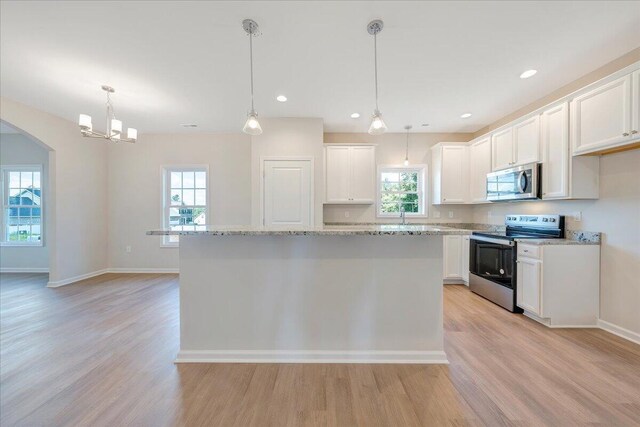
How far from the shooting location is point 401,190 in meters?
4.95

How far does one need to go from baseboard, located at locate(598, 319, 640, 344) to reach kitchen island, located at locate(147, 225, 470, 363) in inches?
79.4

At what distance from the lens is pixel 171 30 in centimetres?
219

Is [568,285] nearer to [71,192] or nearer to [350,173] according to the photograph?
[350,173]

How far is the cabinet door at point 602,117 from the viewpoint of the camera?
7.54 ft

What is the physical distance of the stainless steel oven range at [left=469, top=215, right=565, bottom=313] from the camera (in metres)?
3.18

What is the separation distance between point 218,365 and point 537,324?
3.36 m

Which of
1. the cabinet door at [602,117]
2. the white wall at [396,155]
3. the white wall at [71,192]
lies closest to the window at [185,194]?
the white wall at [71,192]

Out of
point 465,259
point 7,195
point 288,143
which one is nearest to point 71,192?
point 7,195

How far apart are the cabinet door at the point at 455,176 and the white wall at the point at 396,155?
1.11 ft

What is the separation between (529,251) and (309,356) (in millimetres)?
2783

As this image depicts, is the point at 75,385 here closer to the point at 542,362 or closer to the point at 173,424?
the point at 173,424

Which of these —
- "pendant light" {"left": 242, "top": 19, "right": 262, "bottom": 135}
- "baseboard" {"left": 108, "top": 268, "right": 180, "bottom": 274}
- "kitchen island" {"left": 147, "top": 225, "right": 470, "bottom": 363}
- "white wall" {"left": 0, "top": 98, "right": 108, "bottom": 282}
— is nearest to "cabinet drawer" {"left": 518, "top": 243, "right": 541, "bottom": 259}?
"kitchen island" {"left": 147, "top": 225, "right": 470, "bottom": 363}

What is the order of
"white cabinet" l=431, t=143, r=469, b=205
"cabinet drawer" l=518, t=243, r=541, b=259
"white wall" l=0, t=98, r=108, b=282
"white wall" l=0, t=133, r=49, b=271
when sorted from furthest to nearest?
"white wall" l=0, t=133, r=49, b=271 < "white cabinet" l=431, t=143, r=469, b=205 < "white wall" l=0, t=98, r=108, b=282 < "cabinet drawer" l=518, t=243, r=541, b=259

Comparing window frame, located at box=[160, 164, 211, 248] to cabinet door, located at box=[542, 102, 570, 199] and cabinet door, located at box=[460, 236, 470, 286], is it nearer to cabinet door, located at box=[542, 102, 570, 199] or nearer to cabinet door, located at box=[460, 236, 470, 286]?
cabinet door, located at box=[460, 236, 470, 286]
